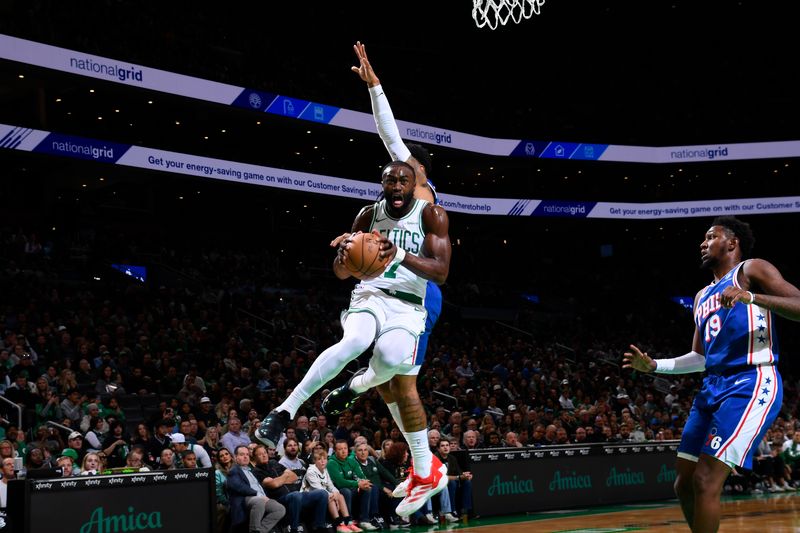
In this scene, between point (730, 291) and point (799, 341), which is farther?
point (799, 341)

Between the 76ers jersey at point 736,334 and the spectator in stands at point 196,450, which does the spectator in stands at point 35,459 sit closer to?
the spectator in stands at point 196,450

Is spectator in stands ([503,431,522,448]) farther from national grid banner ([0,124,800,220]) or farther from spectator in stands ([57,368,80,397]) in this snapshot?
national grid banner ([0,124,800,220])

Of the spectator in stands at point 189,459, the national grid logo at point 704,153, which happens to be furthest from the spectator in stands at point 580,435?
the national grid logo at point 704,153

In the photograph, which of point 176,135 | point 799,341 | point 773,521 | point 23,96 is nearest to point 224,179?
point 176,135

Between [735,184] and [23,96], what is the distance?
26.3 meters

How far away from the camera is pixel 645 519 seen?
13.0 metres

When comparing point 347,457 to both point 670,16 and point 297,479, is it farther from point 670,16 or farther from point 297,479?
point 670,16

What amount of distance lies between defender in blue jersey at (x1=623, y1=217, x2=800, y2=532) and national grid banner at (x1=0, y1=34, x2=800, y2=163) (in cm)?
1827

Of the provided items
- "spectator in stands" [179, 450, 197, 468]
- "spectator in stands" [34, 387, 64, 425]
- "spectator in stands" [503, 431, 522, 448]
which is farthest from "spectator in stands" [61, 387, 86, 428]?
"spectator in stands" [503, 431, 522, 448]

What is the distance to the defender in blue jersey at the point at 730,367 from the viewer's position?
551cm

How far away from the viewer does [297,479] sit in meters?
12.0

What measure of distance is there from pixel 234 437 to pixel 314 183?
15349 mm

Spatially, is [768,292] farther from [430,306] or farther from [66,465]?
[66,465]

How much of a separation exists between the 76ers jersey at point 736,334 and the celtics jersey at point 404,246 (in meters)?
1.91
